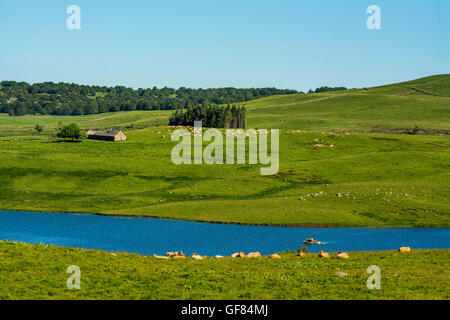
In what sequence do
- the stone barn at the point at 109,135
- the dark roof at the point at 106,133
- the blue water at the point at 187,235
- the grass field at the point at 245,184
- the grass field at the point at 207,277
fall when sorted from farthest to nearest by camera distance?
the dark roof at the point at 106,133 → the stone barn at the point at 109,135 → the grass field at the point at 245,184 → the blue water at the point at 187,235 → the grass field at the point at 207,277

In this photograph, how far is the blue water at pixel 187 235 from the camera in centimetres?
6178

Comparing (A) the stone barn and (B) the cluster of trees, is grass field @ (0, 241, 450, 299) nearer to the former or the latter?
(A) the stone barn

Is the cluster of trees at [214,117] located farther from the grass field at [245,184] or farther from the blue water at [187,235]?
the blue water at [187,235]

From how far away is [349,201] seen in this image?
289 feet

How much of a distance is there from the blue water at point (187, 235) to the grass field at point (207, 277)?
19620 millimetres

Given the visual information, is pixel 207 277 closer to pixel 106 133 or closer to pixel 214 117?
pixel 106 133

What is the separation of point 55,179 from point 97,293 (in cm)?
7832

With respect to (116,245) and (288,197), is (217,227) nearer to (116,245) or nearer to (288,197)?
(116,245)

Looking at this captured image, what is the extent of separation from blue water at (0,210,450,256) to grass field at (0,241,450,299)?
1962 centimetres

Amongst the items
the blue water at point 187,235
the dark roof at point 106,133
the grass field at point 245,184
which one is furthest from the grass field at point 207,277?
the dark roof at point 106,133

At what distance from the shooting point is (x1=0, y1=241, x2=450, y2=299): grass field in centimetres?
2925

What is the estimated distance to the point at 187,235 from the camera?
68.6m

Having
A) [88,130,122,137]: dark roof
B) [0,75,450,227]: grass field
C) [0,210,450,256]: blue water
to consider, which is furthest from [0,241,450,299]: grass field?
[88,130,122,137]: dark roof

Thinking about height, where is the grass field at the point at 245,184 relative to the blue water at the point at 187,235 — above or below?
above
